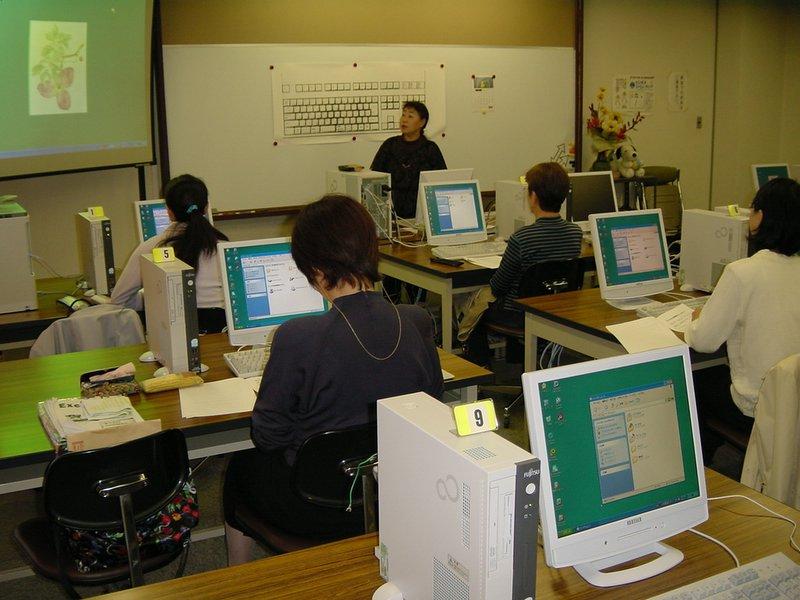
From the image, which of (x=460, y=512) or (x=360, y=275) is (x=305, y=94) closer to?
(x=360, y=275)

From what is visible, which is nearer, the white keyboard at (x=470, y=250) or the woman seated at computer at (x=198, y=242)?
the woman seated at computer at (x=198, y=242)

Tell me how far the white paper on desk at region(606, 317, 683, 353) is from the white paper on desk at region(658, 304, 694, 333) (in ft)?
0.14

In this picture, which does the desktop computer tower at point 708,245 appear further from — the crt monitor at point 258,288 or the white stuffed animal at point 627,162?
the white stuffed animal at point 627,162

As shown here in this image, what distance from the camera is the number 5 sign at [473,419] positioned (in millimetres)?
1315

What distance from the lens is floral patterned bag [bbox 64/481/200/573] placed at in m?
2.19

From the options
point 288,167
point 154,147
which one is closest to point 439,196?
point 288,167

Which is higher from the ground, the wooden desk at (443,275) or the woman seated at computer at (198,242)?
the woman seated at computer at (198,242)

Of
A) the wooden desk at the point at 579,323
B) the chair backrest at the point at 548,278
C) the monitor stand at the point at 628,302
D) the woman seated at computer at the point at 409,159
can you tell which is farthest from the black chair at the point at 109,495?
the woman seated at computer at the point at 409,159

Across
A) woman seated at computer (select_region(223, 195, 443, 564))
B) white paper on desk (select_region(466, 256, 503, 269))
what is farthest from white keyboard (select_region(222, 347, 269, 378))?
white paper on desk (select_region(466, 256, 503, 269))

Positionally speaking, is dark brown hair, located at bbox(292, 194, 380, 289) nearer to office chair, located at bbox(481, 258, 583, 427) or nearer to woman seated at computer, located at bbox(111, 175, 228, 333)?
woman seated at computer, located at bbox(111, 175, 228, 333)

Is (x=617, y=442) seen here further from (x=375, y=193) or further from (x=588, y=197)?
(x=588, y=197)

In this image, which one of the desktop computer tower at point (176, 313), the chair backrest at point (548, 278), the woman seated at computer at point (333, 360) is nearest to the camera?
the woman seated at computer at point (333, 360)

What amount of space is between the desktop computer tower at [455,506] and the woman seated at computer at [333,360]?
639 millimetres

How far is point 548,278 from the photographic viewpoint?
409 cm
